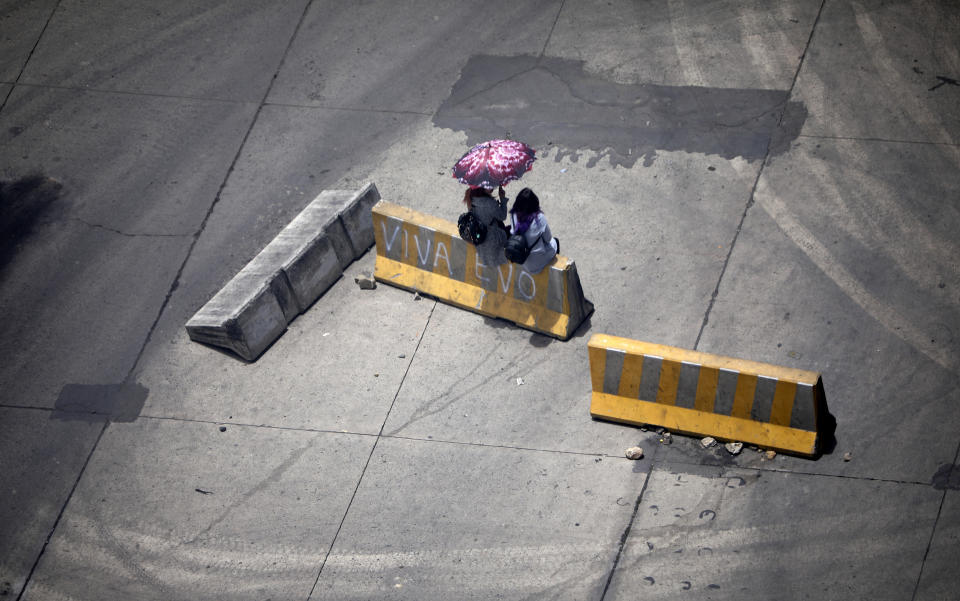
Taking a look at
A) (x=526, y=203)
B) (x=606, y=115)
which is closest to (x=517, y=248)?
(x=526, y=203)

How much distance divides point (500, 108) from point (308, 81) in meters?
2.93

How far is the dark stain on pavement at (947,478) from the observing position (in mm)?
7457

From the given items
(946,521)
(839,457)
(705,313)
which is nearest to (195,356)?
(705,313)

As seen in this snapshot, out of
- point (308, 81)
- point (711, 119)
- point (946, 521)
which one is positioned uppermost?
point (308, 81)

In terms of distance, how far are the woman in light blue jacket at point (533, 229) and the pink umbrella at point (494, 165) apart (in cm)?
24

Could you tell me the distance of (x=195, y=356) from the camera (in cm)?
995

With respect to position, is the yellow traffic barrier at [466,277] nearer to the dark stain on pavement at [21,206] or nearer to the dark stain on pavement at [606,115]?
the dark stain on pavement at [606,115]

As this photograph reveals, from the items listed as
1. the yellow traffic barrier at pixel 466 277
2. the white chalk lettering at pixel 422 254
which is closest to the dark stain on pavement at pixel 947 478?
the yellow traffic barrier at pixel 466 277

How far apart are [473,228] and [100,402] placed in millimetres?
4226

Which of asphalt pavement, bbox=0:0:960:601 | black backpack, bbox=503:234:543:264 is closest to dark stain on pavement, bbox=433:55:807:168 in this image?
asphalt pavement, bbox=0:0:960:601

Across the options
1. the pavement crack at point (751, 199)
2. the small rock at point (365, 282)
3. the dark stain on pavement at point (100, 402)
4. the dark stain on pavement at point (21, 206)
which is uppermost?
the dark stain on pavement at point (21, 206)

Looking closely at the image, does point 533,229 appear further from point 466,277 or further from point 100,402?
point 100,402

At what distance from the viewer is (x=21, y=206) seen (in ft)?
39.5

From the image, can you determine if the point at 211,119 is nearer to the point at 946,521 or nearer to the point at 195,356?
the point at 195,356
